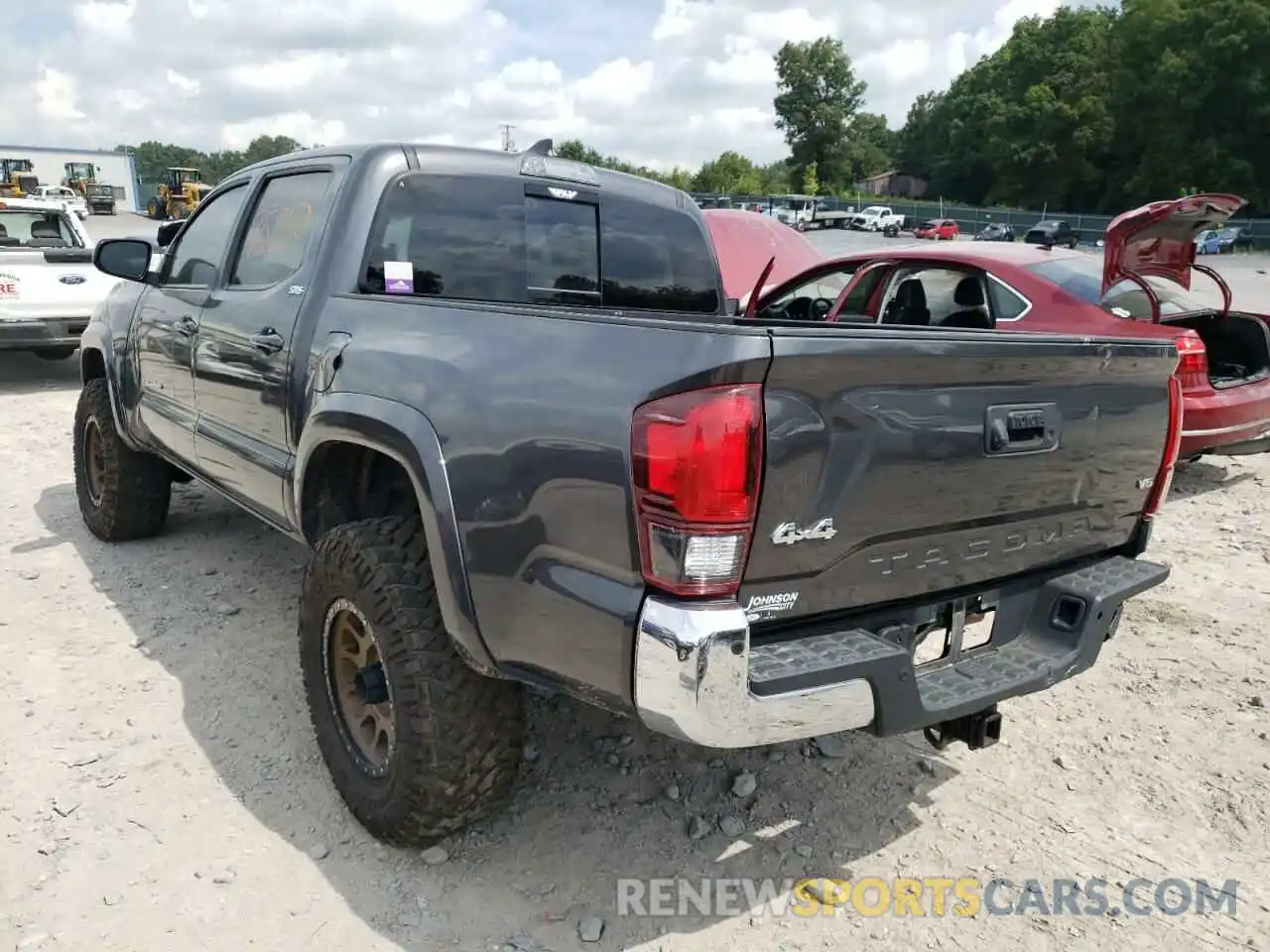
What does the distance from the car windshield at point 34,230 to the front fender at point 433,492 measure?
32.4 feet

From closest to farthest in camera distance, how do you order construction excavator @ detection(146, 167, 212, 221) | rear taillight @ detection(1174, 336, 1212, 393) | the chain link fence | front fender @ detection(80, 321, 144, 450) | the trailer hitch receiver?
1. the trailer hitch receiver
2. front fender @ detection(80, 321, 144, 450)
3. rear taillight @ detection(1174, 336, 1212, 393)
4. the chain link fence
5. construction excavator @ detection(146, 167, 212, 221)

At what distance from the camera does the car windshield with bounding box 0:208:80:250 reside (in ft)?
34.1

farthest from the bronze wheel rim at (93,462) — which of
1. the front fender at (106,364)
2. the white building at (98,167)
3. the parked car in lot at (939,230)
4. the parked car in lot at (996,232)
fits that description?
the white building at (98,167)

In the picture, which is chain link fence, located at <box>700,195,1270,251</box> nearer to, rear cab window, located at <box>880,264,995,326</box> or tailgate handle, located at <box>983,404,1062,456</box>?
rear cab window, located at <box>880,264,995,326</box>

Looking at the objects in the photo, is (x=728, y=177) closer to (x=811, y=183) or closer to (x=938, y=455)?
(x=811, y=183)

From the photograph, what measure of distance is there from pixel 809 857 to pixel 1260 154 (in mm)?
64203

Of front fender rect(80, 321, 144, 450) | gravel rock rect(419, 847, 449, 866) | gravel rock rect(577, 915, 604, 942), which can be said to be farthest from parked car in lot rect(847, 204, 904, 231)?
gravel rock rect(577, 915, 604, 942)

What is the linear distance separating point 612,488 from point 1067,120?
75.9m

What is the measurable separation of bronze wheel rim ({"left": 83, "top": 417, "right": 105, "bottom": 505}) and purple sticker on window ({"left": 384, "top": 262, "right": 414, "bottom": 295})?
2.74 meters

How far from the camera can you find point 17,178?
50.1 metres

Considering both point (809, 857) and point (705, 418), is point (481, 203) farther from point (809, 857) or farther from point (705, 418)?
point (809, 857)

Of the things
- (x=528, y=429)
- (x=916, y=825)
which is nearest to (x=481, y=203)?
(x=528, y=429)

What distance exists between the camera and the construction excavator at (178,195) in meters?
45.6

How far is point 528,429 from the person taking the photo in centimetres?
215
